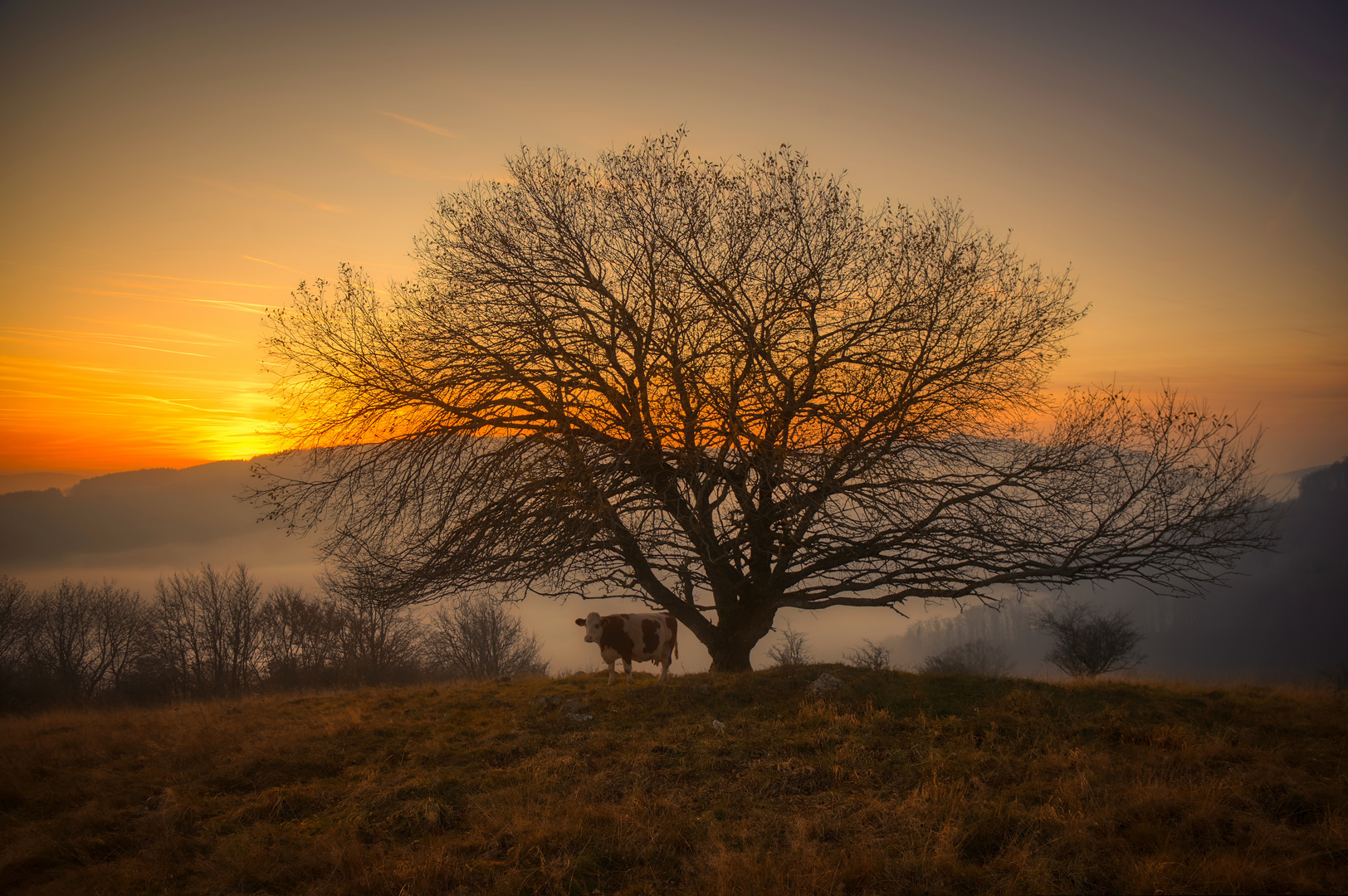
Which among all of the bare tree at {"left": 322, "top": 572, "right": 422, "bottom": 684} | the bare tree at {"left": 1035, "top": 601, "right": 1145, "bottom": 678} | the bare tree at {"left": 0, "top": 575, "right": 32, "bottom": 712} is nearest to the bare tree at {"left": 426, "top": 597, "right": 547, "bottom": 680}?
the bare tree at {"left": 322, "top": 572, "right": 422, "bottom": 684}

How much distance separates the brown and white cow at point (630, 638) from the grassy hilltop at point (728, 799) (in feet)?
7.57

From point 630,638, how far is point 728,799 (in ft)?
20.6

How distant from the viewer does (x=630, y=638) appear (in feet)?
39.9

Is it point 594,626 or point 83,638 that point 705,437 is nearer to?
point 594,626

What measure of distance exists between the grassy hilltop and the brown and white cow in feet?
7.57

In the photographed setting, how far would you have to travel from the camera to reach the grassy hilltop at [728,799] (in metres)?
4.62

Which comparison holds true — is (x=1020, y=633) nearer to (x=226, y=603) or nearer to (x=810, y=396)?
(x=226, y=603)

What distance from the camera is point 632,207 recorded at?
408 inches

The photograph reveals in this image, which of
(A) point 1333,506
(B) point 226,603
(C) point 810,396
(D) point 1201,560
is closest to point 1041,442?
(D) point 1201,560

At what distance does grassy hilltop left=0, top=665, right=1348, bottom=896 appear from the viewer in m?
4.62

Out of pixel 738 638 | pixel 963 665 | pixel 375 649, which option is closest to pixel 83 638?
pixel 375 649

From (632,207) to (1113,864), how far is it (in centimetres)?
980

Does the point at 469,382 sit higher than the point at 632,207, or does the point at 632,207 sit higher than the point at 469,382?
the point at 632,207

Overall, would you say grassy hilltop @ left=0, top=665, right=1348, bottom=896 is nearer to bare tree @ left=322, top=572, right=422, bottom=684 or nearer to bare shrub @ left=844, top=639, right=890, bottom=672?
bare shrub @ left=844, top=639, right=890, bottom=672
